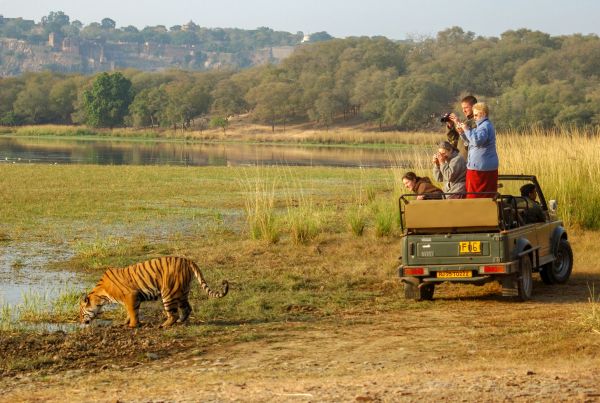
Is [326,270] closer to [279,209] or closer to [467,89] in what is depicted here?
[279,209]

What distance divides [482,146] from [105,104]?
305 ft

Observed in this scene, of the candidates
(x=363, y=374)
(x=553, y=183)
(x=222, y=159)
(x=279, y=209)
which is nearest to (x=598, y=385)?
(x=363, y=374)

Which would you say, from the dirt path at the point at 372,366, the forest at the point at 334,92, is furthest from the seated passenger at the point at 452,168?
the forest at the point at 334,92

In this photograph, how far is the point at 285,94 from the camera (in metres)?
104

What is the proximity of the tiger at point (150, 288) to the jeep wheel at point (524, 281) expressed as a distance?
10.8ft

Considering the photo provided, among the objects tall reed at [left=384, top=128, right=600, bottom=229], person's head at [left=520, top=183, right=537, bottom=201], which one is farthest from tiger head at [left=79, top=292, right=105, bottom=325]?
tall reed at [left=384, top=128, right=600, bottom=229]

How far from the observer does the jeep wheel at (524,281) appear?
1111 centimetres

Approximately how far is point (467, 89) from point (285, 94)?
17.7 m

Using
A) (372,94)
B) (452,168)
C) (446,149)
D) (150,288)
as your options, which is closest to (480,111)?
(446,149)

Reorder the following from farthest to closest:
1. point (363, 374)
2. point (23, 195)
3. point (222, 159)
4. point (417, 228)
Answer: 1. point (222, 159)
2. point (23, 195)
3. point (417, 228)
4. point (363, 374)

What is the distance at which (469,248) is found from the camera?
10883 mm

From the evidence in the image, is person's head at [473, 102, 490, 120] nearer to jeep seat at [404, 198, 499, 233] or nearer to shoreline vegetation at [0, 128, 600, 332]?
jeep seat at [404, 198, 499, 233]

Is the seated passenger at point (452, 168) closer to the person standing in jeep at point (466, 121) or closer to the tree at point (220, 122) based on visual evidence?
the person standing in jeep at point (466, 121)

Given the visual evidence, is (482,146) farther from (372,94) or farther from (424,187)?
(372,94)
